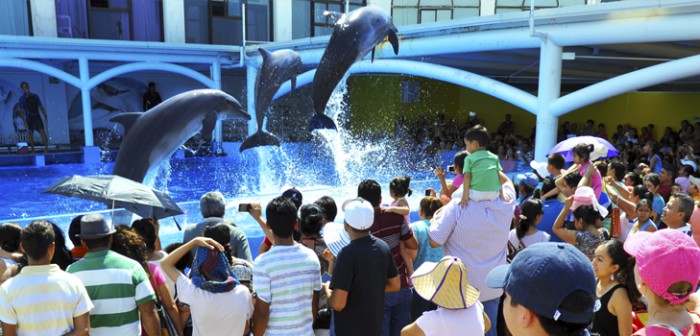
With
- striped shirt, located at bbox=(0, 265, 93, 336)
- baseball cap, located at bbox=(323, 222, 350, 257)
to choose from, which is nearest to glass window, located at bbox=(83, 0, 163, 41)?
baseball cap, located at bbox=(323, 222, 350, 257)

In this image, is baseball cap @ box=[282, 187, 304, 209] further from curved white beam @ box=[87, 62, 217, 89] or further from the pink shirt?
curved white beam @ box=[87, 62, 217, 89]

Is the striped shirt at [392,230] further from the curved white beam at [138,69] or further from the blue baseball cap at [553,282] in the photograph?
the curved white beam at [138,69]

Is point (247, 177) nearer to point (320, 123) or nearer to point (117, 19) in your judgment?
point (320, 123)

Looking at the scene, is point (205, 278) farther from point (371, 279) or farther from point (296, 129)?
point (296, 129)

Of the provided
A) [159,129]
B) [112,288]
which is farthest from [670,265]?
[159,129]

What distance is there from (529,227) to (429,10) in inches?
846

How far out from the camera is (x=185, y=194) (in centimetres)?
1338

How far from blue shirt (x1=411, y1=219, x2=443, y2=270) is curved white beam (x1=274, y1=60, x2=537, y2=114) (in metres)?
6.88

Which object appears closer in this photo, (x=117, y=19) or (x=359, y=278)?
(x=359, y=278)

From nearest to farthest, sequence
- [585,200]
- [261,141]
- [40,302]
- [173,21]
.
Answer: [40,302] → [585,200] → [261,141] → [173,21]

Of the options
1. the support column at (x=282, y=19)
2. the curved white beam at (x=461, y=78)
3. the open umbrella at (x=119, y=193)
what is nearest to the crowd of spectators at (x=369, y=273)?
the open umbrella at (x=119, y=193)

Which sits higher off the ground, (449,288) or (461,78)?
(461,78)

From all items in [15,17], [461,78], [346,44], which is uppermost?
[15,17]

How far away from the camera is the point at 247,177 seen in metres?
15.9
